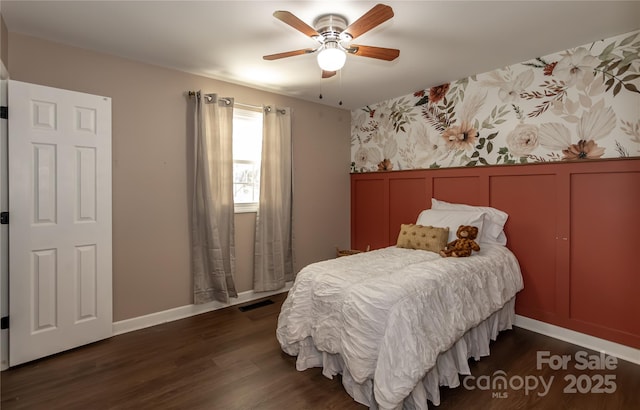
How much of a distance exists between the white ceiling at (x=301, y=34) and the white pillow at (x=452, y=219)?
1.46 m

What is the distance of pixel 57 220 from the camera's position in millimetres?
2400

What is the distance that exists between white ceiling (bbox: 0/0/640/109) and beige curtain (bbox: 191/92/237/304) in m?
0.48

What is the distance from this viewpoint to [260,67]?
3.06 m

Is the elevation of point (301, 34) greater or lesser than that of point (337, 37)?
greater

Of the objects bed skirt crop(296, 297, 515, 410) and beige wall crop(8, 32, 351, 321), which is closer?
bed skirt crop(296, 297, 515, 410)

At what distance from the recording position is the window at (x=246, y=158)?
11.7 feet

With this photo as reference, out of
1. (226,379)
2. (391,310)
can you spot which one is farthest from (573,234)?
(226,379)

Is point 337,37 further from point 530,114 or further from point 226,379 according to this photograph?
point 226,379

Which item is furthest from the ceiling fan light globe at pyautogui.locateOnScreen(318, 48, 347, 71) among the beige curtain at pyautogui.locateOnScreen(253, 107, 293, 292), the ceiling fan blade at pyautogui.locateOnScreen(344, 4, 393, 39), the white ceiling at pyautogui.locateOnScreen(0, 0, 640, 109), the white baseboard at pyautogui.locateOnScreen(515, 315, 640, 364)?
the white baseboard at pyautogui.locateOnScreen(515, 315, 640, 364)

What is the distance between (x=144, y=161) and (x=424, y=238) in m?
2.77

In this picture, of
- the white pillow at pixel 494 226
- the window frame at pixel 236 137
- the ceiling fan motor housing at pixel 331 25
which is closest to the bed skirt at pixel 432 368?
the white pillow at pixel 494 226

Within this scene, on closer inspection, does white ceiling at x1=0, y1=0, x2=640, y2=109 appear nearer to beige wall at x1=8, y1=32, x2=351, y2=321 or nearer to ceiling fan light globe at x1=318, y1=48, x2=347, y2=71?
beige wall at x1=8, y1=32, x2=351, y2=321

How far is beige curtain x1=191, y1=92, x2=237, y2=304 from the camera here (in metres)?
3.14

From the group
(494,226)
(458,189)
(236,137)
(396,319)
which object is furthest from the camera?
(236,137)
